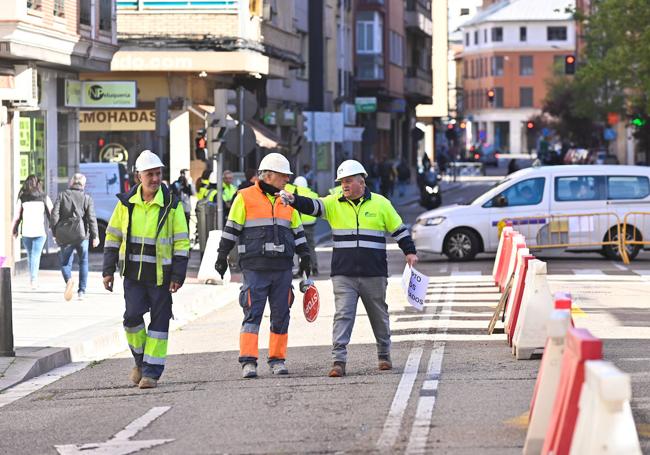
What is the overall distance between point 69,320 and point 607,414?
1236 cm

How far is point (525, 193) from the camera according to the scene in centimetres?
2853

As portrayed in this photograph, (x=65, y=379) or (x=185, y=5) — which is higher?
(x=185, y=5)

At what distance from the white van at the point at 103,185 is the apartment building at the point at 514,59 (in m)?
137

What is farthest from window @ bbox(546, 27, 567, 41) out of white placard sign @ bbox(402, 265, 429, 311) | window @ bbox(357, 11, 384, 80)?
white placard sign @ bbox(402, 265, 429, 311)

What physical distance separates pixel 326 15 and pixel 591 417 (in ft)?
185

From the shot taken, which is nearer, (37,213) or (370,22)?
(37,213)

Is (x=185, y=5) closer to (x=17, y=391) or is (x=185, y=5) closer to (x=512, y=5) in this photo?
(x=17, y=391)

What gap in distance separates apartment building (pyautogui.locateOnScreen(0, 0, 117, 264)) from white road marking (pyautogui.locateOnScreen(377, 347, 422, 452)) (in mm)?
13095

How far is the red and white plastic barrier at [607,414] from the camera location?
620 centimetres

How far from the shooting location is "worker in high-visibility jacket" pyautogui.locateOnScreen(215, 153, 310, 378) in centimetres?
1273

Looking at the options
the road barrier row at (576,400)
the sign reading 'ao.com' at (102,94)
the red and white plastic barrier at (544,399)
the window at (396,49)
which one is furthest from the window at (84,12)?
the window at (396,49)

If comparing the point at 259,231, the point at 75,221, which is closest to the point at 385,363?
the point at 259,231

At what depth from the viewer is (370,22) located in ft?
239

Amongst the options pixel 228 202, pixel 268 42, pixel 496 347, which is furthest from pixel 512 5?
pixel 496 347
